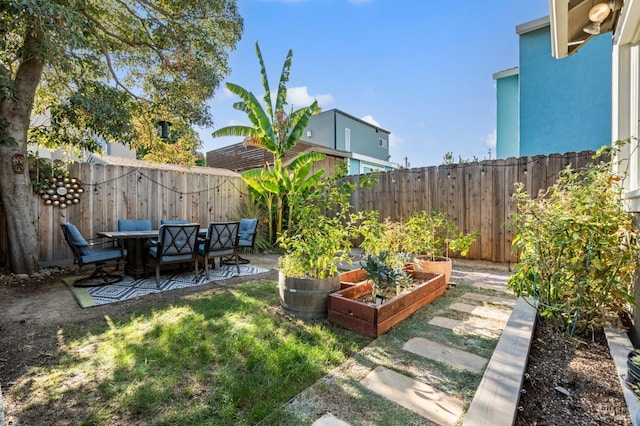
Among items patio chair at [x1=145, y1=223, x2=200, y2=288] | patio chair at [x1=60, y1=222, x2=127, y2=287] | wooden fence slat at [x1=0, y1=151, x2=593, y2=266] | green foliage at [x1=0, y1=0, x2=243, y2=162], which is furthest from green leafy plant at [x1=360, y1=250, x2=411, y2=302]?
green foliage at [x1=0, y1=0, x2=243, y2=162]

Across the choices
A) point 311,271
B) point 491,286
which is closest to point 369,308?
point 311,271

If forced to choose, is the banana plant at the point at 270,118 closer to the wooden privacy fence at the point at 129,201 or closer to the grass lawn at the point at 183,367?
the wooden privacy fence at the point at 129,201

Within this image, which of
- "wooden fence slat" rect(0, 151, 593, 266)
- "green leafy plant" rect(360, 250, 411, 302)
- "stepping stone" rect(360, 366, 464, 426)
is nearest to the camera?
"stepping stone" rect(360, 366, 464, 426)

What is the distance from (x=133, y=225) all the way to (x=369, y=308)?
215 inches

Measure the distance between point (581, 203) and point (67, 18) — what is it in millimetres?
5865

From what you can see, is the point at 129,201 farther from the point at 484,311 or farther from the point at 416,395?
the point at 484,311

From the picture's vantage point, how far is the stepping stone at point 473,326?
261 centimetres

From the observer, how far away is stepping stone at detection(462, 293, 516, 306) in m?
3.39

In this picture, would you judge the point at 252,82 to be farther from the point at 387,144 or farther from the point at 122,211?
the point at 387,144

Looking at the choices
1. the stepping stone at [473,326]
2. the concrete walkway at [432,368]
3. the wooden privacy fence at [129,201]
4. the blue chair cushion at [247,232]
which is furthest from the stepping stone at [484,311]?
the wooden privacy fence at [129,201]

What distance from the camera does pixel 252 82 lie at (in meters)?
7.52

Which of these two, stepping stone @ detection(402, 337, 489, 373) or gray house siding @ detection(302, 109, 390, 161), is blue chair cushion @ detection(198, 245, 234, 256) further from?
gray house siding @ detection(302, 109, 390, 161)

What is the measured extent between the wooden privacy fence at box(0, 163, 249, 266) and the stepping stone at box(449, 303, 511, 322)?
649 cm

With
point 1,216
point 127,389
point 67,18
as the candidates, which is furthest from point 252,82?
point 127,389
